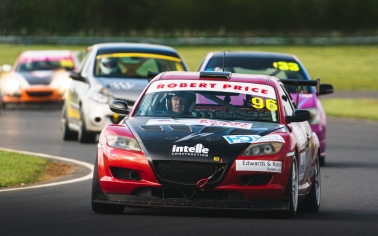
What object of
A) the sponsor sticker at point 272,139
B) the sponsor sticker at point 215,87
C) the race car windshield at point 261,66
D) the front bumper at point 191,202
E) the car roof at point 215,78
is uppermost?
the car roof at point 215,78

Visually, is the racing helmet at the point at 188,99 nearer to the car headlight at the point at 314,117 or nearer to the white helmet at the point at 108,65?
the car headlight at the point at 314,117

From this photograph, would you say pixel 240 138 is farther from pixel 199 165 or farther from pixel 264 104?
pixel 264 104

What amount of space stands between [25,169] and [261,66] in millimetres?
4828

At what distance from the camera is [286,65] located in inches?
713

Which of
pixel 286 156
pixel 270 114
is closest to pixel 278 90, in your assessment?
pixel 270 114

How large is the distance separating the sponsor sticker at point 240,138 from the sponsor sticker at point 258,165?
0.22m

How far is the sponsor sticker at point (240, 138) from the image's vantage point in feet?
32.7

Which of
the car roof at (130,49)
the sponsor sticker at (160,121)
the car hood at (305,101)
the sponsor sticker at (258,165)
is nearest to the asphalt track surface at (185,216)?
the sponsor sticker at (258,165)

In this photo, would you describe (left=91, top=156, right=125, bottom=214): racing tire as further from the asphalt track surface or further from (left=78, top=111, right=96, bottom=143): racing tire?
(left=78, top=111, right=96, bottom=143): racing tire

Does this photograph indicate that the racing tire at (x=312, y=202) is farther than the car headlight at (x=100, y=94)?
No

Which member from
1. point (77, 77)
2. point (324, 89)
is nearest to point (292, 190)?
point (324, 89)

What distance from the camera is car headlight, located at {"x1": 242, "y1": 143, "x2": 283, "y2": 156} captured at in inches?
389

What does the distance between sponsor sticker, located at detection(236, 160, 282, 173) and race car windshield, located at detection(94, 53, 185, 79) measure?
403 inches

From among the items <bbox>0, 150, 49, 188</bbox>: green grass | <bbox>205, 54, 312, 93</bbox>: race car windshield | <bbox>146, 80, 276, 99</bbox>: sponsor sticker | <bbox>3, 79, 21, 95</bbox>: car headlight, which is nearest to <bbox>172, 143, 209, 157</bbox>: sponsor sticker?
<bbox>146, 80, 276, 99</bbox>: sponsor sticker
